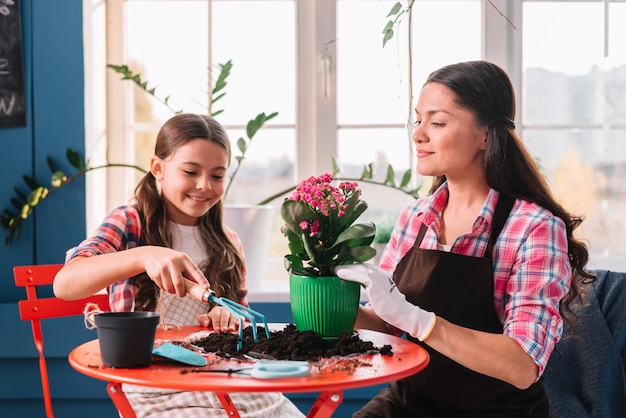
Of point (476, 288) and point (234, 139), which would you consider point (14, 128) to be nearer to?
point (234, 139)

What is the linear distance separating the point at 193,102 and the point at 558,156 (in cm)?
149

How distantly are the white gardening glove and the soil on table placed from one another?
0.24 ft

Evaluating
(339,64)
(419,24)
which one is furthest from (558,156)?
(339,64)

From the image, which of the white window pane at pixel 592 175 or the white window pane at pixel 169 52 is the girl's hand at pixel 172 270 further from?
the white window pane at pixel 592 175

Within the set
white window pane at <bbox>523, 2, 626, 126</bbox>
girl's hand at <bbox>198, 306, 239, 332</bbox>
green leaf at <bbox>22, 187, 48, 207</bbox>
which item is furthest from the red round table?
white window pane at <bbox>523, 2, 626, 126</bbox>

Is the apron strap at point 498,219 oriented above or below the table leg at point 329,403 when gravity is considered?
above

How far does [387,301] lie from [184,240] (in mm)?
811

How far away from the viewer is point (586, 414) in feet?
Answer: 7.26

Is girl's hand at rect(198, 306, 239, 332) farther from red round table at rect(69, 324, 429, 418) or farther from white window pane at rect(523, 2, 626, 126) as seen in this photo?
white window pane at rect(523, 2, 626, 126)

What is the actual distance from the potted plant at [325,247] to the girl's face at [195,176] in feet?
1.77

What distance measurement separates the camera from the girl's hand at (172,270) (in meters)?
1.51

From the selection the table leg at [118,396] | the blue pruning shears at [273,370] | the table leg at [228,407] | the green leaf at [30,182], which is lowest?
the table leg at [228,407]

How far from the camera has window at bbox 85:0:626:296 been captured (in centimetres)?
301

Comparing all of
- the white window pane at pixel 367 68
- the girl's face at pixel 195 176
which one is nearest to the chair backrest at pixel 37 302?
the girl's face at pixel 195 176
